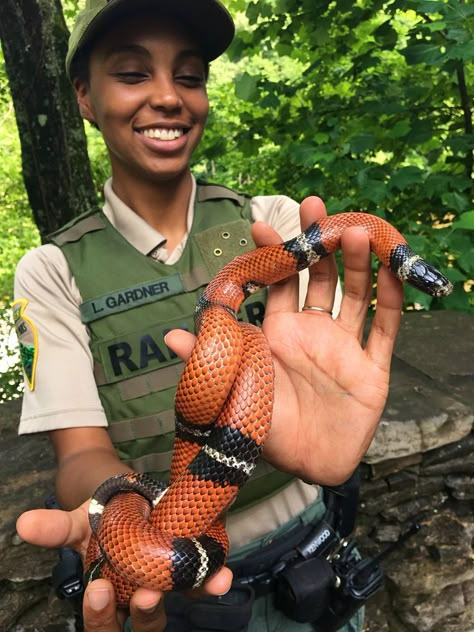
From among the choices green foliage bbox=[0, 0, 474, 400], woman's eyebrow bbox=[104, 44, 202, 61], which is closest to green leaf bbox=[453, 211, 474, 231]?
green foliage bbox=[0, 0, 474, 400]

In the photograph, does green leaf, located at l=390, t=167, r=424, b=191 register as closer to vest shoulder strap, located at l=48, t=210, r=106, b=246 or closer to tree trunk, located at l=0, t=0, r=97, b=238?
vest shoulder strap, located at l=48, t=210, r=106, b=246

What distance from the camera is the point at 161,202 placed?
9.00 feet

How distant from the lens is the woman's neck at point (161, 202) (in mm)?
2717

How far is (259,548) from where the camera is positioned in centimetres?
230

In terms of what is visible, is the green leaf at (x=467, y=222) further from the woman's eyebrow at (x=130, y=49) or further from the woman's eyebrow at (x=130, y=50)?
the woman's eyebrow at (x=130, y=49)

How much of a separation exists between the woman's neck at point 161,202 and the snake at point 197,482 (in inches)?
34.3

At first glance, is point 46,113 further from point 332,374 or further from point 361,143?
point 332,374

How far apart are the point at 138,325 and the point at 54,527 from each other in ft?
3.42

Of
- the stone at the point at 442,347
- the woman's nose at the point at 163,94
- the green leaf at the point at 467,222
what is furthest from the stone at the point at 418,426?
A: the woman's nose at the point at 163,94

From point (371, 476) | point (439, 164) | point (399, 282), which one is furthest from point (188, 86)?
point (439, 164)

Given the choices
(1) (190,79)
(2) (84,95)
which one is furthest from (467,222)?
(2) (84,95)

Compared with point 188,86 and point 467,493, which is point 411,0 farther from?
point 467,493

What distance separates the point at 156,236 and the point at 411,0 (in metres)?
2.75

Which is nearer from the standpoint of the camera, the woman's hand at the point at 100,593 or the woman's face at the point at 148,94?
the woman's hand at the point at 100,593
